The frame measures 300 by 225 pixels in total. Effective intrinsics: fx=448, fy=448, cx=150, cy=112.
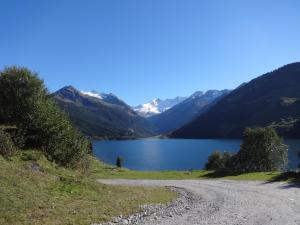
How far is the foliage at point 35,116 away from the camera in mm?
40094

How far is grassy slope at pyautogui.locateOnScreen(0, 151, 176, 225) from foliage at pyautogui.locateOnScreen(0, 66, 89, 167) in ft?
15.0

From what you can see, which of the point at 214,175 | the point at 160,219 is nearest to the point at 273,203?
the point at 160,219

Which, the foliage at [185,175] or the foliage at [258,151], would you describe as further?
the foliage at [258,151]

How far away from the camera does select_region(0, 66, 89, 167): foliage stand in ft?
132

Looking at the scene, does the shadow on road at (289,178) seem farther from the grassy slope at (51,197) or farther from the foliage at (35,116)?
the foliage at (35,116)

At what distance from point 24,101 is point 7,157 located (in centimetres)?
1067

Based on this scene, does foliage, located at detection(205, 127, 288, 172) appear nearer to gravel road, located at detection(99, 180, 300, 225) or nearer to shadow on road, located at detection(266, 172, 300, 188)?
shadow on road, located at detection(266, 172, 300, 188)

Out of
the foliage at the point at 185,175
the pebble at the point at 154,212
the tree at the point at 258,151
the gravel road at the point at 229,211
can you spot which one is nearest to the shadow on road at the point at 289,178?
the foliage at the point at 185,175

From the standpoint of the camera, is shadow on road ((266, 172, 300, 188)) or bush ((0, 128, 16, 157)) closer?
bush ((0, 128, 16, 157))

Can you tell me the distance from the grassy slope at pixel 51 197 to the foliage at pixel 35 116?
4.56 m

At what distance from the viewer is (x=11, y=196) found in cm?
2302

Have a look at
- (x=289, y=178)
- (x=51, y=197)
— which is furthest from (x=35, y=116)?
(x=289, y=178)

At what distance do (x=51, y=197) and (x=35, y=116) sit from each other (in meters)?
16.1

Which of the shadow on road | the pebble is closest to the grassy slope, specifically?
the pebble
